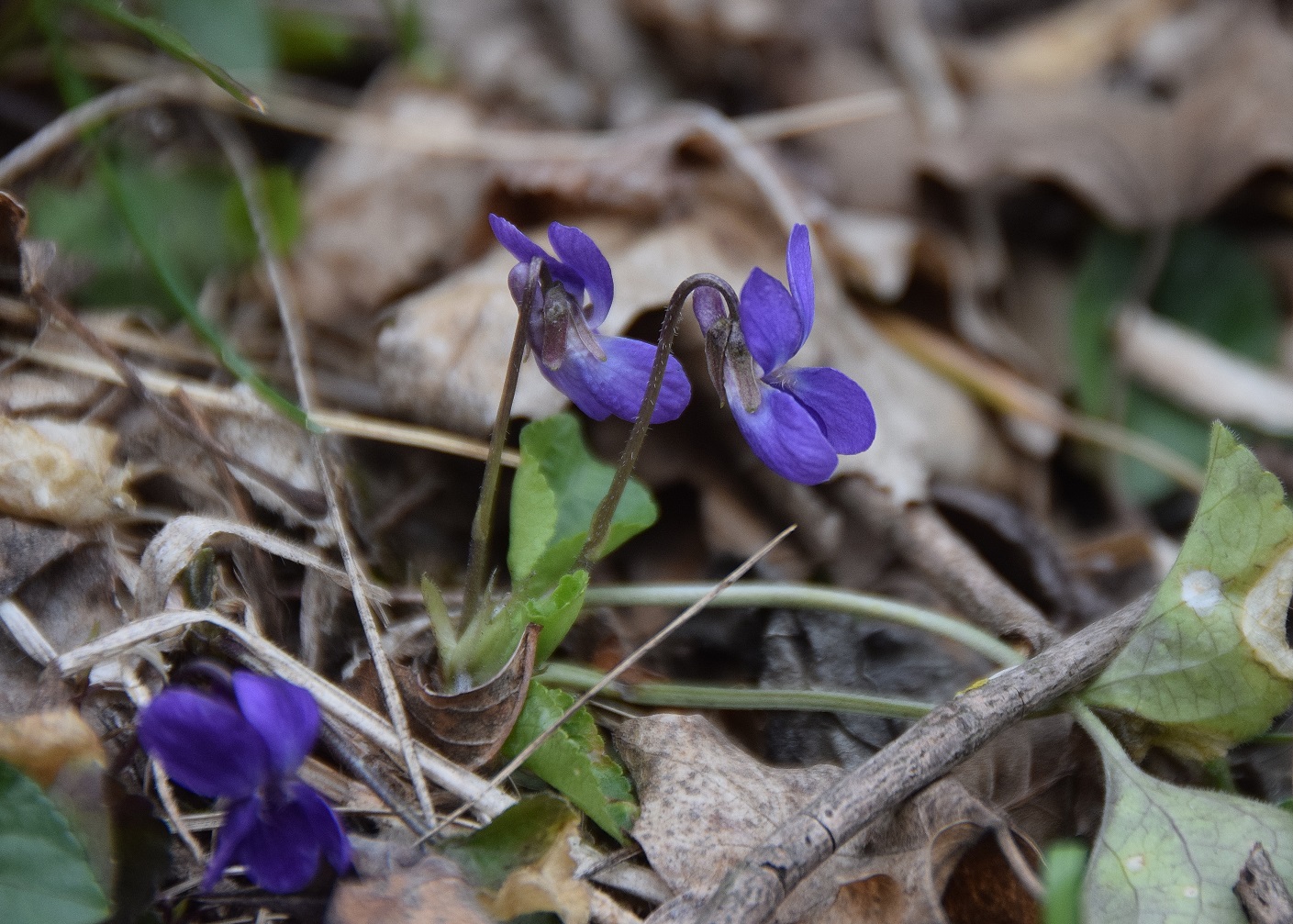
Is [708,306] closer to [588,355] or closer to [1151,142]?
[588,355]

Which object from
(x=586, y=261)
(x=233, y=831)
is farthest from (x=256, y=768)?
(x=586, y=261)

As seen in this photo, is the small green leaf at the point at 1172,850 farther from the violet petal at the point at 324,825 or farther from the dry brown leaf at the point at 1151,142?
the dry brown leaf at the point at 1151,142

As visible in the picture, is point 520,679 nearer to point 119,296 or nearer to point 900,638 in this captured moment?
point 900,638

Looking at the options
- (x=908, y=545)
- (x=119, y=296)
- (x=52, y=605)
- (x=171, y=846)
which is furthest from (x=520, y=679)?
(x=119, y=296)

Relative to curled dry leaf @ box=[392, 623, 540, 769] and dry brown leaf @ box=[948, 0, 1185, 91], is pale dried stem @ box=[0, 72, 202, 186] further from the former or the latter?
dry brown leaf @ box=[948, 0, 1185, 91]

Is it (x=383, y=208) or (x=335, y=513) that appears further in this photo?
(x=383, y=208)

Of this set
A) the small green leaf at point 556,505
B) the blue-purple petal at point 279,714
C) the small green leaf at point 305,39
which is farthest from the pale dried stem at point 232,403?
the small green leaf at point 305,39

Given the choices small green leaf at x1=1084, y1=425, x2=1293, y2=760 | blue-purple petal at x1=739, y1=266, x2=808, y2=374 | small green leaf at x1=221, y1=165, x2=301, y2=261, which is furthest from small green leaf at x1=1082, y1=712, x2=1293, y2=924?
small green leaf at x1=221, y1=165, x2=301, y2=261
